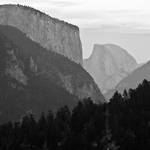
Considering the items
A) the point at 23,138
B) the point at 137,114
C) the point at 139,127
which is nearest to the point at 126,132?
the point at 139,127

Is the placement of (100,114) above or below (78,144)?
above

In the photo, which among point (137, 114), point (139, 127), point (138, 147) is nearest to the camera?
point (138, 147)

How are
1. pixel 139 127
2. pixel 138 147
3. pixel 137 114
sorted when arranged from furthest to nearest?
pixel 137 114, pixel 139 127, pixel 138 147

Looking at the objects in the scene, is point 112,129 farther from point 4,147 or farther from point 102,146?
point 4,147

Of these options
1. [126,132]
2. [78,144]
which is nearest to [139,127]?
[126,132]

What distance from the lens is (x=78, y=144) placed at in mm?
173375

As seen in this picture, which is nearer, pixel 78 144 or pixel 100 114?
pixel 78 144

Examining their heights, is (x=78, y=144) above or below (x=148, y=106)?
below

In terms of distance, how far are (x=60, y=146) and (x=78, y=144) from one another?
284 inches

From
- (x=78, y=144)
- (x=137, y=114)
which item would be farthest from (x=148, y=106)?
(x=78, y=144)

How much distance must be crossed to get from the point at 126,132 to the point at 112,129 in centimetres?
580

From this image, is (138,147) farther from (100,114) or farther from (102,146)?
(100,114)

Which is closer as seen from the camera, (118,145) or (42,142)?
(118,145)

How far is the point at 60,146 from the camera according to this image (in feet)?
584
